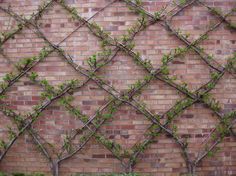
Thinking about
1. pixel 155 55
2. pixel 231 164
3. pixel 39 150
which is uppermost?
pixel 155 55

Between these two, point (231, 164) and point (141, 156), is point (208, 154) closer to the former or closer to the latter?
point (231, 164)

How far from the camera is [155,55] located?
12.2 feet

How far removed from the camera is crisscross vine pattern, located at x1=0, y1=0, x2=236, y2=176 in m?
3.69

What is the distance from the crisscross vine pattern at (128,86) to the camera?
369 cm

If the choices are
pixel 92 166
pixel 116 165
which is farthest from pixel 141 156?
pixel 92 166

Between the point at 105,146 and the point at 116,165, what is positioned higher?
the point at 105,146

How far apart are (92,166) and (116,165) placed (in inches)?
11.2

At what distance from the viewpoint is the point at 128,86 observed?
12.2 ft

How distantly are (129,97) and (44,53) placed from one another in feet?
3.73

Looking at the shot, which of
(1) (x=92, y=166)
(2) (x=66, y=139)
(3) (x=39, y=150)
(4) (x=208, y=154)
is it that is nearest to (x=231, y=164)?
(4) (x=208, y=154)

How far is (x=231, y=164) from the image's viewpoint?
3711 mm

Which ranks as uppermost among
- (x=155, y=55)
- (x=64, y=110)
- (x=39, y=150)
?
(x=155, y=55)

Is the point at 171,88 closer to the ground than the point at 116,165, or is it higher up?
higher up

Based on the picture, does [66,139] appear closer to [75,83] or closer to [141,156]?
[75,83]
